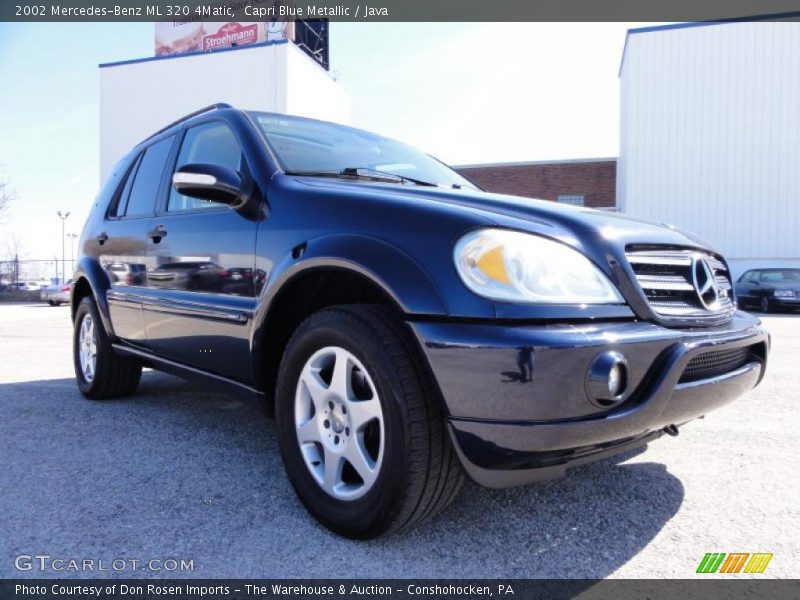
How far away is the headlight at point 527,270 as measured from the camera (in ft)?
5.66

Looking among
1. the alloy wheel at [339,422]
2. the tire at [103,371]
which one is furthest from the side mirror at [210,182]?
the tire at [103,371]

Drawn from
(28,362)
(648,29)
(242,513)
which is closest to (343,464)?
(242,513)

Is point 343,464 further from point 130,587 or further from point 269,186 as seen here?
point 269,186

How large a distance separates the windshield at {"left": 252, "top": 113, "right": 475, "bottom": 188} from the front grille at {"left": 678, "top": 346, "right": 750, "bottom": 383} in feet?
5.23

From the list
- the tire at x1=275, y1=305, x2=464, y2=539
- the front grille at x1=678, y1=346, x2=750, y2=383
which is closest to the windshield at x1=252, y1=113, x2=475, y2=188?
the tire at x1=275, y1=305, x2=464, y2=539

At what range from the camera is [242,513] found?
2.19 meters

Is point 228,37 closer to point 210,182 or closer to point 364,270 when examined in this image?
point 210,182

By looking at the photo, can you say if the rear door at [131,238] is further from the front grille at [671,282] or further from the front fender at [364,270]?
the front grille at [671,282]

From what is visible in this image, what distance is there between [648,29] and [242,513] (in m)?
25.7

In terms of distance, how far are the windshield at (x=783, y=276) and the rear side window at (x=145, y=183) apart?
17.1 m

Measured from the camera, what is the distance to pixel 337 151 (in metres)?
2.99

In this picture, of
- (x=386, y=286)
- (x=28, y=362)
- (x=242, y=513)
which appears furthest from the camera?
(x=28, y=362)

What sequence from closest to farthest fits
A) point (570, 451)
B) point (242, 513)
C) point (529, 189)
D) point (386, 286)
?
point (570, 451)
point (386, 286)
point (242, 513)
point (529, 189)

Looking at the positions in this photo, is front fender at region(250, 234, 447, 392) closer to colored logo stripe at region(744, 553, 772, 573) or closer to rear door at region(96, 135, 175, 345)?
colored logo stripe at region(744, 553, 772, 573)
